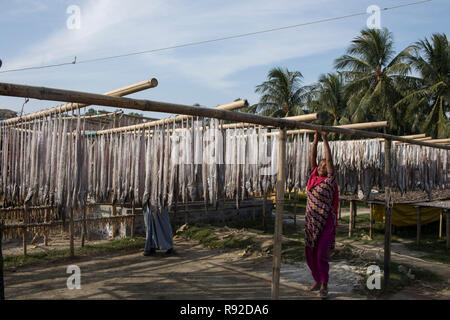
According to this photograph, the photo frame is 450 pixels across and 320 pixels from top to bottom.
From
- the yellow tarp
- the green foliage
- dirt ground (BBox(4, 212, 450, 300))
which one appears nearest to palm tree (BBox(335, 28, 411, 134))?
the green foliage

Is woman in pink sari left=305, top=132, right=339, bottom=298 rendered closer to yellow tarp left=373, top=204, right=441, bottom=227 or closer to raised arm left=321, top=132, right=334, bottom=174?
raised arm left=321, top=132, right=334, bottom=174

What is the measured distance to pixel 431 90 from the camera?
17906 mm

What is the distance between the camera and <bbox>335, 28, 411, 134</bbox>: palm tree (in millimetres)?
19344

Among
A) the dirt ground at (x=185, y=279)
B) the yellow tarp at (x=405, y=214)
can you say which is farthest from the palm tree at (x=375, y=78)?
the dirt ground at (x=185, y=279)

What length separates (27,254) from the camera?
7199 millimetres

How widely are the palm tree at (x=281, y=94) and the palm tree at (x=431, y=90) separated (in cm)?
648

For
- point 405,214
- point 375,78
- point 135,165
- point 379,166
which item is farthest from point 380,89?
point 135,165

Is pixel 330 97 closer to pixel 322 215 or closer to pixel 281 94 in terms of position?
pixel 281 94

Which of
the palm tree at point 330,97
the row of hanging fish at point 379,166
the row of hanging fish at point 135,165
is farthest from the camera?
the palm tree at point 330,97

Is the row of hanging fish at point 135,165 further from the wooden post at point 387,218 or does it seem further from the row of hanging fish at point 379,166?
the row of hanging fish at point 379,166

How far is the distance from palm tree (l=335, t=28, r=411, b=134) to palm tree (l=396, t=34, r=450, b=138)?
31.2 inches

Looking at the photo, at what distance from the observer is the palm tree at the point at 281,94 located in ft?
76.8
